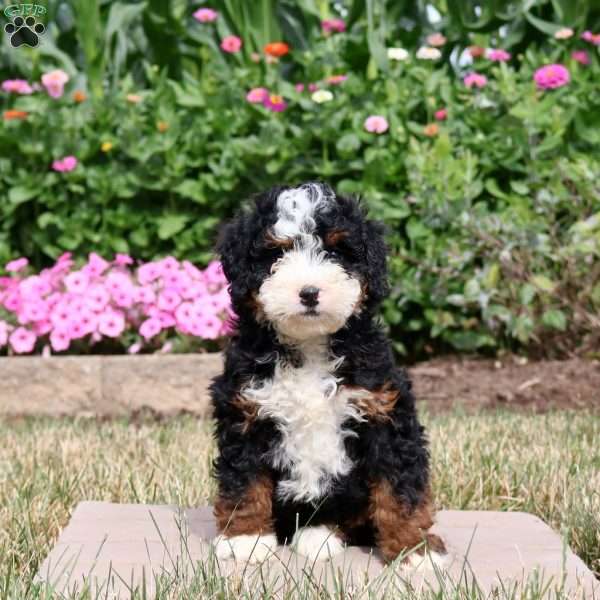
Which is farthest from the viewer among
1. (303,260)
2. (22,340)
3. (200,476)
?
(22,340)

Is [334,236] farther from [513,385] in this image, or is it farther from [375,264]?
[513,385]

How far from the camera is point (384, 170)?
7.79 metres

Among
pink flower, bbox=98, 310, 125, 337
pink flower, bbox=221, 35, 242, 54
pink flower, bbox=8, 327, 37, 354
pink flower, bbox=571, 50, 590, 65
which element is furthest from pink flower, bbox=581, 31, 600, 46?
pink flower, bbox=8, 327, 37, 354

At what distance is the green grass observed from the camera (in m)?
3.59

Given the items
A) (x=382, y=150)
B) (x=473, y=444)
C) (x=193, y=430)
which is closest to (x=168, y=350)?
(x=193, y=430)

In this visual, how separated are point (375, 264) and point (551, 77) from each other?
4992 millimetres

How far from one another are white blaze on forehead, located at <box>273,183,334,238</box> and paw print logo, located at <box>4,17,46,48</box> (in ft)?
19.0

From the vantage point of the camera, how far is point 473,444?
511 centimetres

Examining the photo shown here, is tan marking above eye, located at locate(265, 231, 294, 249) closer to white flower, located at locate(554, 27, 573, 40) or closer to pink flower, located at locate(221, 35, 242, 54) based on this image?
pink flower, located at locate(221, 35, 242, 54)

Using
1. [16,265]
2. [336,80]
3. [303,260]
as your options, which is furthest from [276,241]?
[16,265]

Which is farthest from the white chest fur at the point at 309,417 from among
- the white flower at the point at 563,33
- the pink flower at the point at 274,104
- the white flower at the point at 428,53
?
the white flower at the point at 563,33

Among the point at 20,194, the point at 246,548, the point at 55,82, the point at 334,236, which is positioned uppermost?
the point at 55,82

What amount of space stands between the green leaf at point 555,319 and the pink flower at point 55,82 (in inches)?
156

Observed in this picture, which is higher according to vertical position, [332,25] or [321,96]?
[332,25]
